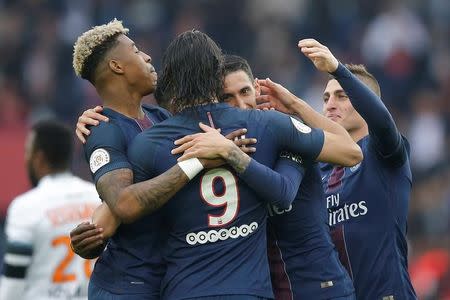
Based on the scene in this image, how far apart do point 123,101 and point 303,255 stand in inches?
51.0

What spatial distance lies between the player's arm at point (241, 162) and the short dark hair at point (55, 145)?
2723 mm

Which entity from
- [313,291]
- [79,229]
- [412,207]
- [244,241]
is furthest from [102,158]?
[412,207]

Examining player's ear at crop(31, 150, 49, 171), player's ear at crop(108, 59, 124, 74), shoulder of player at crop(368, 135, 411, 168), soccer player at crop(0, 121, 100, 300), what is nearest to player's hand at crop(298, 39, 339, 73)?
shoulder of player at crop(368, 135, 411, 168)

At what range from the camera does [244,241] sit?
19.9ft

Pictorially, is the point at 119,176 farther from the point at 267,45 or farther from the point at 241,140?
the point at 267,45

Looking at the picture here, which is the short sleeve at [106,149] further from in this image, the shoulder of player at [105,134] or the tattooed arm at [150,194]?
the tattooed arm at [150,194]

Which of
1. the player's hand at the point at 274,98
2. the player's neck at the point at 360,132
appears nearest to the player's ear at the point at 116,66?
the player's hand at the point at 274,98

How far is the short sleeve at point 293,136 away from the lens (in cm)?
614

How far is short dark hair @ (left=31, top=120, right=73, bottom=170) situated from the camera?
28.3ft

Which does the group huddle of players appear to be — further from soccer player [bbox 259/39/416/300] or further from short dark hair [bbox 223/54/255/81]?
soccer player [bbox 259/39/416/300]

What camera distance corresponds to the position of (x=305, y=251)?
6352 mm

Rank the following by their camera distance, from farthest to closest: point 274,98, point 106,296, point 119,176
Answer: point 274,98 < point 106,296 < point 119,176

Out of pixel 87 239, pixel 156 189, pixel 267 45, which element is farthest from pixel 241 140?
pixel 267 45

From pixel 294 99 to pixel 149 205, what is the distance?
3.86 feet
